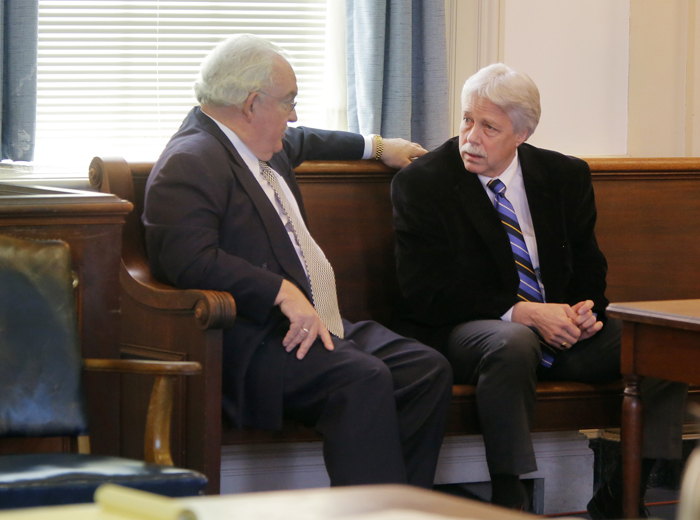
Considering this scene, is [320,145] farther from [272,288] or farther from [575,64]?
[575,64]

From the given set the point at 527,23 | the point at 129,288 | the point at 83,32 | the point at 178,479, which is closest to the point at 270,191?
the point at 129,288

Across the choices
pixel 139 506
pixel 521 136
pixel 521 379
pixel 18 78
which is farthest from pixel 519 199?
pixel 139 506

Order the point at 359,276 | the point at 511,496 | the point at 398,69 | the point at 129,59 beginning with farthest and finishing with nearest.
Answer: the point at 129,59 → the point at 398,69 → the point at 359,276 → the point at 511,496

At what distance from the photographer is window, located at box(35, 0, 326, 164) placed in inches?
131

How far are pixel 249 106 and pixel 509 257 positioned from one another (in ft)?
2.91

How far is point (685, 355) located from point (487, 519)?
1.47 m

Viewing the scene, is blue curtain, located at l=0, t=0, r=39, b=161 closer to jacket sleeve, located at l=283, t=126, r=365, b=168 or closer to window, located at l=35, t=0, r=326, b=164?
window, located at l=35, t=0, r=326, b=164

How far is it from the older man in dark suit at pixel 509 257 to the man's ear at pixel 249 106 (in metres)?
0.54

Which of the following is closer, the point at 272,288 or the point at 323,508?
the point at 323,508

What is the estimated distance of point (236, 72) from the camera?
243 cm

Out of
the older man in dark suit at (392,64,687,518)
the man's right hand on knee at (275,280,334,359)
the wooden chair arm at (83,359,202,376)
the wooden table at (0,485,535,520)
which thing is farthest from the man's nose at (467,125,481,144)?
the wooden table at (0,485,535,520)

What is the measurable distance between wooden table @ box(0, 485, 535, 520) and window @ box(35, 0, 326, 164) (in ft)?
8.78

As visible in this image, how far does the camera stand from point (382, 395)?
2.20m

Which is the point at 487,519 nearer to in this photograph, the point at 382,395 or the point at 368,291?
the point at 382,395
